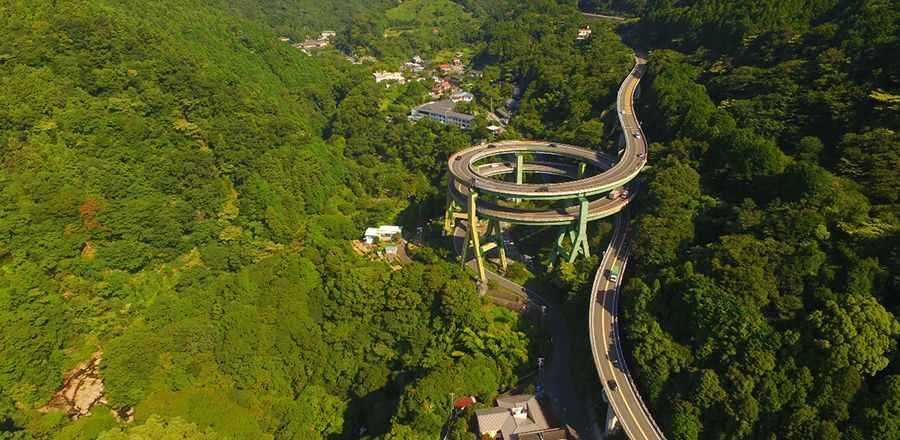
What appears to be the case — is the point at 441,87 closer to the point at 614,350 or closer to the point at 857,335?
the point at 614,350

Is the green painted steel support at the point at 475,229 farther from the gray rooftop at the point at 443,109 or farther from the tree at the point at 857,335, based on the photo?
the gray rooftop at the point at 443,109

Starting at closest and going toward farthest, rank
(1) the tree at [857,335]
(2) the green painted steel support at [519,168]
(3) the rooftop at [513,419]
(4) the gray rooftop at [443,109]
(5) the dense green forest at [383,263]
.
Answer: (1) the tree at [857,335]
(5) the dense green forest at [383,263]
(3) the rooftop at [513,419]
(2) the green painted steel support at [519,168]
(4) the gray rooftop at [443,109]

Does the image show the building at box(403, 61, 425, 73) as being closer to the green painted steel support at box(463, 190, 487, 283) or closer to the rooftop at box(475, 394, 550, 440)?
the green painted steel support at box(463, 190, 487, 283)

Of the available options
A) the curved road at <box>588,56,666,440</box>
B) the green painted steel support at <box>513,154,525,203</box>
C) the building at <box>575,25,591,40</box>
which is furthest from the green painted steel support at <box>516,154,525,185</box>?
the building at <box>575,25,591,40</box>

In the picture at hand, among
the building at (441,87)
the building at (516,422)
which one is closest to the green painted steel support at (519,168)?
the building at (516,422)

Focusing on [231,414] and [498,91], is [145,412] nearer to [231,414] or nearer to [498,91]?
[231,414]

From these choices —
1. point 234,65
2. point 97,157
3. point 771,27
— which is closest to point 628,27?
point 771,27

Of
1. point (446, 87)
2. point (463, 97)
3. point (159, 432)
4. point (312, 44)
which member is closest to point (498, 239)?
point (159, 432)
